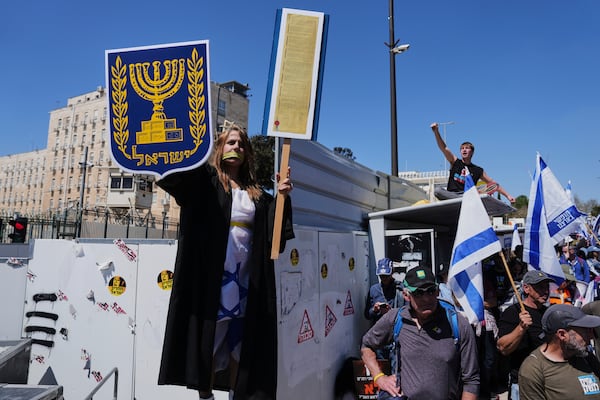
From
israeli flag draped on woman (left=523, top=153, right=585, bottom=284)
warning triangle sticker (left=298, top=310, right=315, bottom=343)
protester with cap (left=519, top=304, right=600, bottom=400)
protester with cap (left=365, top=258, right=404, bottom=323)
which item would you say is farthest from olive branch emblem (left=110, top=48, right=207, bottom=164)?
protester with cap (left=365, top=258, right=404, bottom=323)

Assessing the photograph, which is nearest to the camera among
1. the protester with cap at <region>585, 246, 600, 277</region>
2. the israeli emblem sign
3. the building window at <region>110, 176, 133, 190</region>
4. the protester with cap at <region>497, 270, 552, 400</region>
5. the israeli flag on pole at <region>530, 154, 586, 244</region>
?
the israeli emblem sign

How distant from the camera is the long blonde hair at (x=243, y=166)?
8.25ft

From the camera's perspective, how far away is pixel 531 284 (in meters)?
3.58

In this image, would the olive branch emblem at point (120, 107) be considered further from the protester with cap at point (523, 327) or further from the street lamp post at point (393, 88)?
the street lamp post at point (393, 88)

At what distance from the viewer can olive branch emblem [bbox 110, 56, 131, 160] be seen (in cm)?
242

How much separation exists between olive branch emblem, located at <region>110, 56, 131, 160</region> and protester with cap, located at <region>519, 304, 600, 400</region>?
2.76 meters

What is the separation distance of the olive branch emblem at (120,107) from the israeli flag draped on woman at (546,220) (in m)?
3.64

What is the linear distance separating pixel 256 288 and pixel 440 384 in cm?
126

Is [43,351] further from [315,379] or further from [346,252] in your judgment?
[346,252]

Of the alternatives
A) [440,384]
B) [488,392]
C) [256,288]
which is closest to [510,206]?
[488,392]

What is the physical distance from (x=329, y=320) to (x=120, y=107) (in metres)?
3.36

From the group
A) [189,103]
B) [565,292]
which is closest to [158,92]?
[189,103]

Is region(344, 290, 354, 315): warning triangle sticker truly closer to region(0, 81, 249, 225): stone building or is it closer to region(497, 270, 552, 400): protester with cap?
region(497, 270, 552, 400): protester with cap

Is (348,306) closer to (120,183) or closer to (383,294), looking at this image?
(383,294)
